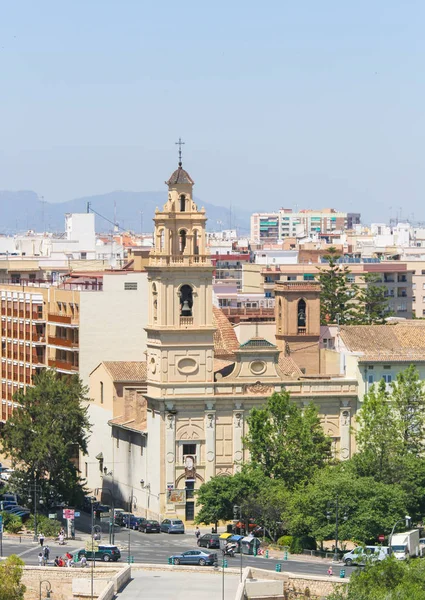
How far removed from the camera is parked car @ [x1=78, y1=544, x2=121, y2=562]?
106438mm

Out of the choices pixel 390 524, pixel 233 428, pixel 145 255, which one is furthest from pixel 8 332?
pixel 390 524

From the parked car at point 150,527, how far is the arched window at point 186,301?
11.8 m

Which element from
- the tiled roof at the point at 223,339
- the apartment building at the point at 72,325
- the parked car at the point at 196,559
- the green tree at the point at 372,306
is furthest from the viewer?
the green tree at the point at 372,306

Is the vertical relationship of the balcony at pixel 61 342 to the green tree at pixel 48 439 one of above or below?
above

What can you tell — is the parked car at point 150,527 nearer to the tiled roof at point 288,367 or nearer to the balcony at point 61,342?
the tiled roof at point 288,367

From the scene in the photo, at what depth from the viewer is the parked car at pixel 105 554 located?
349ft

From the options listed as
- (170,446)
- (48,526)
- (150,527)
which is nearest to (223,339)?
(170,446)

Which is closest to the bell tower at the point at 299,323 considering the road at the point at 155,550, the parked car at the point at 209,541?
the road at the point at 155,550

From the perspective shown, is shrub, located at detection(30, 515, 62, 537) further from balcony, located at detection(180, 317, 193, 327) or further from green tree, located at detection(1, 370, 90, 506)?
balcony, located at detection(180, 317, 193, 327)

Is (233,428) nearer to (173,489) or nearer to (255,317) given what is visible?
(173,489)

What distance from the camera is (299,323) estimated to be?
442 feet

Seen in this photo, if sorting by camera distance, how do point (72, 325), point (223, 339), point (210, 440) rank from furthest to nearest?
point (72, 325) → point (223, 339) → point (210, 440)

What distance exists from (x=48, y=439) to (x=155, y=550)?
47.2 feet

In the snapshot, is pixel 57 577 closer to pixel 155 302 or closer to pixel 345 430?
pixel 155 302
